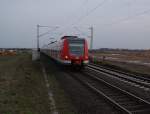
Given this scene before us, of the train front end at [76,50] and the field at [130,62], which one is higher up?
the train front end at [76,50]

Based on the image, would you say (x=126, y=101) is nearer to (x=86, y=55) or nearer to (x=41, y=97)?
(x=41, y=97)

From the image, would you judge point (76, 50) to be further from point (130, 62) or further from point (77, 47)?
point (130, 62)

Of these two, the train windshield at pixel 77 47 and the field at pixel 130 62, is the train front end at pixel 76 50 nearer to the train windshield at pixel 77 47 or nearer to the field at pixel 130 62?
the train windshield at pixel 77 47

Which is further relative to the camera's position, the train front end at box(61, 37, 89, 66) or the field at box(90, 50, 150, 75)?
the field at box(90, 50, 150, 75)

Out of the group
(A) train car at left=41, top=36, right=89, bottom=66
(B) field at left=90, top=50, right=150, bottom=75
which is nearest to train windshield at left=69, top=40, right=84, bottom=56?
(A) train car at left=41, top=36, right=89, bottom=66

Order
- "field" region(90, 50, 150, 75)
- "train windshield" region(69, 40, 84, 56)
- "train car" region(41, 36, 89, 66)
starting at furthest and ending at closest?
"field" region(90, 50, 150, 75), "train windshield" region(69, 40, 84, 56), "train car" region(41, 36, 89, 66)

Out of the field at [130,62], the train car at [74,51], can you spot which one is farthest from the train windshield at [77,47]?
the field at [130,62]

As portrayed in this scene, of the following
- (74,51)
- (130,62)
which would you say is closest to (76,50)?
(74,51)

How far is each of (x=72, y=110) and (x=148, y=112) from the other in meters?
2.50

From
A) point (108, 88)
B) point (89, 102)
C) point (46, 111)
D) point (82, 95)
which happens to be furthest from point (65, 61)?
point (46, 111)

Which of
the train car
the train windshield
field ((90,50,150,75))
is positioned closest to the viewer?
the train car

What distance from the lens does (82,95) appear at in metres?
12.6

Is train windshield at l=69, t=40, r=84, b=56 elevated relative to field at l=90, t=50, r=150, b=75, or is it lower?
elevated

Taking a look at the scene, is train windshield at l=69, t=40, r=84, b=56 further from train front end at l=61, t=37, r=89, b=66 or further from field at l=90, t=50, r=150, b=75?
field at l=90, t=50, r=150, b=75
